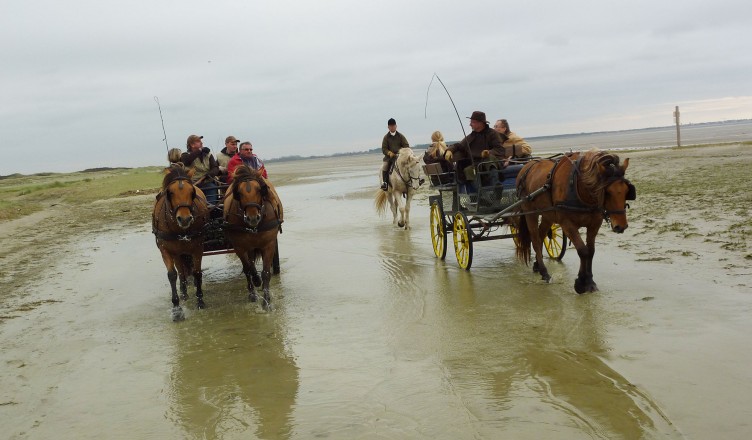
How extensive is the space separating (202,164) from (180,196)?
292 centimetres

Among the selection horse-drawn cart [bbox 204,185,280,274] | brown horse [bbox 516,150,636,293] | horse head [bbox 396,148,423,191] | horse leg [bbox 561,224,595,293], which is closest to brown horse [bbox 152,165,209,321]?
horse-drawn cart [bbox 204,185,280,274]

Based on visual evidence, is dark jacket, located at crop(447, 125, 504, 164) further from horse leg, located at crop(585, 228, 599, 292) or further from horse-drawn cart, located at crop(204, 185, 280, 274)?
horse-drawn cart, located at crop(204, 185, 280, 274)

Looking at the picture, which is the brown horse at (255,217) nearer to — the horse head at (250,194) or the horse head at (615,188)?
the horse head at (250,194)

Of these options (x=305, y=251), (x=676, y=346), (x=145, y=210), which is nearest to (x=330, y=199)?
(x=145, y=210)

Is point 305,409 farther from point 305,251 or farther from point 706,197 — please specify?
point 706,197

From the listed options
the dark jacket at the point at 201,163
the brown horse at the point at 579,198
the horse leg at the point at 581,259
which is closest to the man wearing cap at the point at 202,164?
the dark jacket at the point at 201,163

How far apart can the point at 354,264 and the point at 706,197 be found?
9.28 m

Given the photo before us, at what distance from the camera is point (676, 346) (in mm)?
6004

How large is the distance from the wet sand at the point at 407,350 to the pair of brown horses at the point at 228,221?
26.2 inches

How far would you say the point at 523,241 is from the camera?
994 cm

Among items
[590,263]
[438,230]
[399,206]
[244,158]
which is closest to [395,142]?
[399,206]

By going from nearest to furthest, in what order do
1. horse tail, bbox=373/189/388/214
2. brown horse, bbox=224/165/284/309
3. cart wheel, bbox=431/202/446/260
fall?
brown horse, bbox=224/165/284/309, cart wheel, bbox=431/202/446/260, horse tail, bbox=373/189/388/214

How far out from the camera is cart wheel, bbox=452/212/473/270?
33.1ft

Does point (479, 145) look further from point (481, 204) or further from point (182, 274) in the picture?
point (182, 274)
